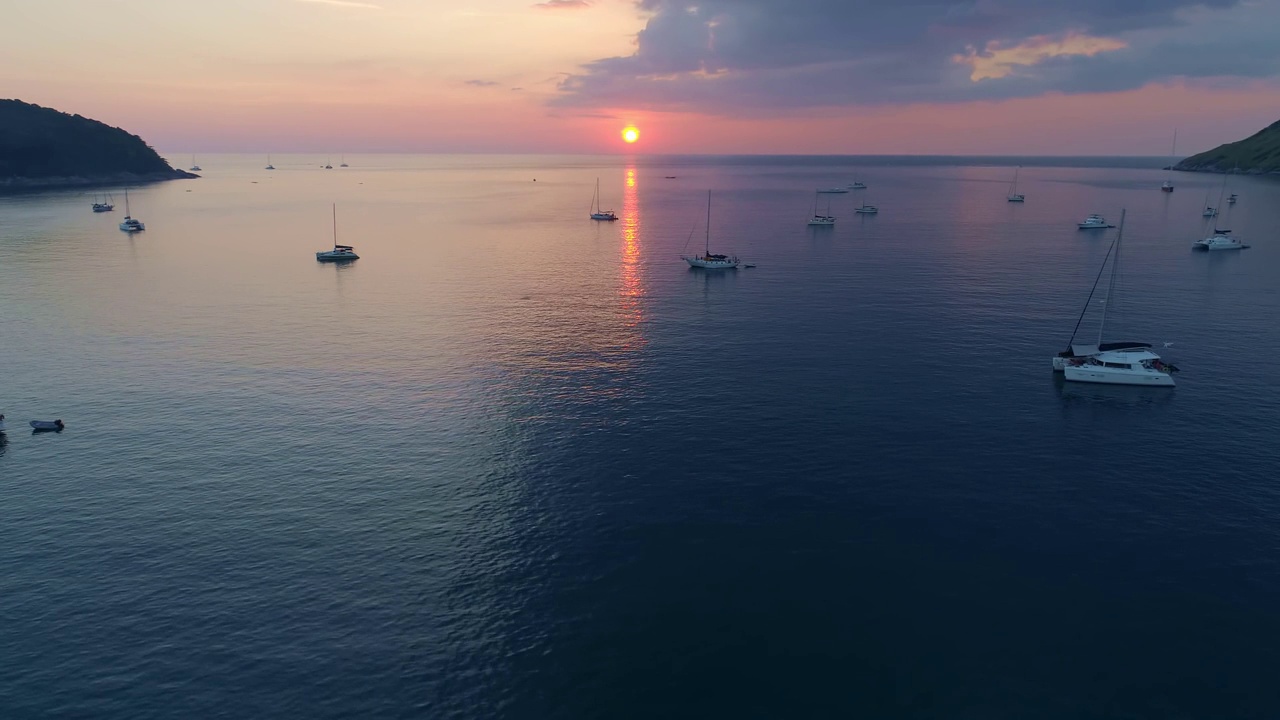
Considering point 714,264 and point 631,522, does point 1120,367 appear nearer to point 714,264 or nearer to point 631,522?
point 631,522

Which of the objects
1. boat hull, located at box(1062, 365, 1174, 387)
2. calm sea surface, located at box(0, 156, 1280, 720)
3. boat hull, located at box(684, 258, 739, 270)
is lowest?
calm sea surface, located at box(0, 156, 1280, 720)

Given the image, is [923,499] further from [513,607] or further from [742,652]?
[513,607]

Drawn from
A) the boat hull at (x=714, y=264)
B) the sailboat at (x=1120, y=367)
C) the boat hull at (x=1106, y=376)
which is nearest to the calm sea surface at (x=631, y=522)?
the boat hull at (x=1106, y=376)

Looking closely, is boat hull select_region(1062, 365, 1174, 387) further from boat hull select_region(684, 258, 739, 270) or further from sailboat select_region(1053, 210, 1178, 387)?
boat hull select_region(684, 258, 739, 270)

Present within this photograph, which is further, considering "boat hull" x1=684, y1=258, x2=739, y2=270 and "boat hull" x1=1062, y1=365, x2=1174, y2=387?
"boat hull" x1=684, y1=258, x2=739, y2=270

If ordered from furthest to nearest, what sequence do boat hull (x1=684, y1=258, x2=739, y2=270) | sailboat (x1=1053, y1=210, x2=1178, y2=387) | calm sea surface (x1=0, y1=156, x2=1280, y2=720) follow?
boat hull (x1=684, y1=258, x2=739, y2=270) < sailboat (x1=1053, y1=210, x2=1178, y2=387) < calm sea surface (x1=0, y1=156, x2=1280, y2=720)

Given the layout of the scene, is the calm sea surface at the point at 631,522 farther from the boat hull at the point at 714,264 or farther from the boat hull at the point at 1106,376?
the boat hull at the point at 714,264

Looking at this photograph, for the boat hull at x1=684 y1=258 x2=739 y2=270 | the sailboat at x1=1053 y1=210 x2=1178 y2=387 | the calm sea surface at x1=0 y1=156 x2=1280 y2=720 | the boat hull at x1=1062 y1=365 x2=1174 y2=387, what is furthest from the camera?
the boat hull at x1=684 y1=258 x2=739 y2=270

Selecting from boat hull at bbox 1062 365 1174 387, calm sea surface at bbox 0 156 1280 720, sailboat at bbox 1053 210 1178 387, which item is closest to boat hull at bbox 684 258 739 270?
calm sea surface at bbox 0 156 1280 720

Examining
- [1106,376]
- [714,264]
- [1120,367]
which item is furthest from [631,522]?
[714,264]
